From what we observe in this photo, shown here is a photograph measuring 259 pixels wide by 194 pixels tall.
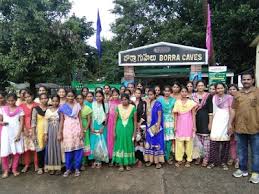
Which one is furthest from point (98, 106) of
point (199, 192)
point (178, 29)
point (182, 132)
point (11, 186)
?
point (178, 29)

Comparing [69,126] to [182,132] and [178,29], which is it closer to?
[182,132]

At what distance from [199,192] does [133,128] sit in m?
1.62

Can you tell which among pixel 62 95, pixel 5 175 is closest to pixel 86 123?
pixel 62 95

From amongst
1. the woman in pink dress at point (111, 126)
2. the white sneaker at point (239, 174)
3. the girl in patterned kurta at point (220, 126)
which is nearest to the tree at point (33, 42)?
the woman in pink dress at point (111, 126)

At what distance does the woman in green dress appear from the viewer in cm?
Answer: 512

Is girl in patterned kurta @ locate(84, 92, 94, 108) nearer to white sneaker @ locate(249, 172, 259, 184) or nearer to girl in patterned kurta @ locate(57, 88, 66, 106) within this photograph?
girl in patterned kurta @ locate(57, 88, 66, 106)

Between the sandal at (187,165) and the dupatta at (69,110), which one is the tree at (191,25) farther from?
the dupatta at (69,110)

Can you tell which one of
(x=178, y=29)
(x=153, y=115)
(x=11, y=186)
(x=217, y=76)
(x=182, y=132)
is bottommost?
(x=11, y=186)

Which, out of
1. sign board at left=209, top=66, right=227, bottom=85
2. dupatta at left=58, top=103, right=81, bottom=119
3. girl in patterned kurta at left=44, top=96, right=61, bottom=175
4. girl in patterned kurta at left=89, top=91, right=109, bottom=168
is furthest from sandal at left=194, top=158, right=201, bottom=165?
sign board at left=209, top=66, right=227, bottom=85

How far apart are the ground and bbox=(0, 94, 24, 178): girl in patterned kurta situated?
383 mm

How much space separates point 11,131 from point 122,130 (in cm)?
199

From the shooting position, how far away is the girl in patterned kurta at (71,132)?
4.88 metres

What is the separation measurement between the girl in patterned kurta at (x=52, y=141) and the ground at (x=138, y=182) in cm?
23

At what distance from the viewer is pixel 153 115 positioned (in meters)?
5.21
